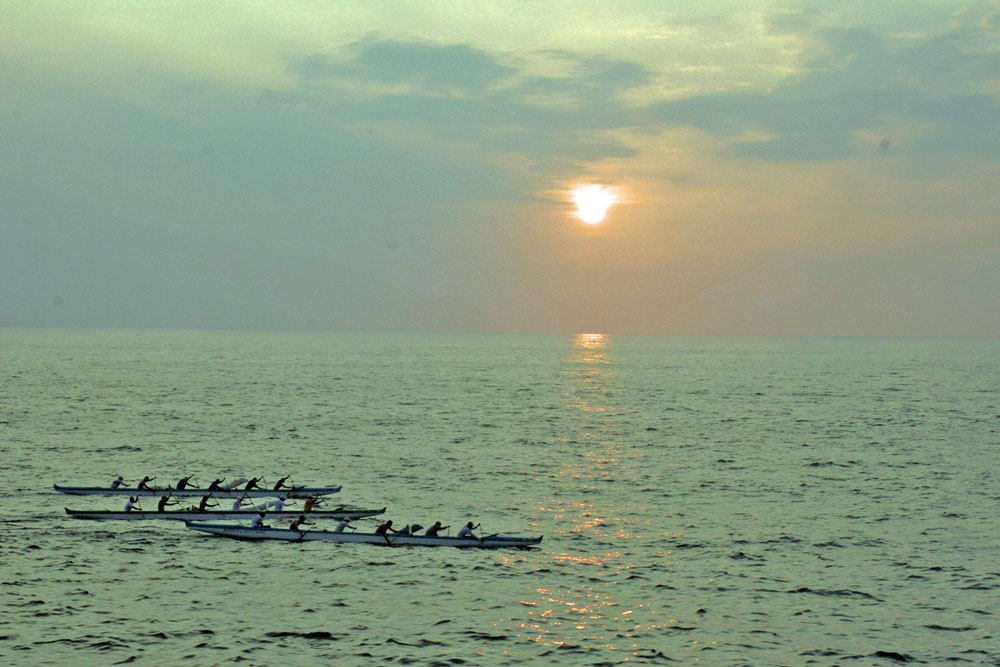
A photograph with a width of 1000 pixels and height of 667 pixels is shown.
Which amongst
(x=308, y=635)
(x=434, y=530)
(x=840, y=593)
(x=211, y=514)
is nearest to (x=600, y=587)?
(x=840, y=593)

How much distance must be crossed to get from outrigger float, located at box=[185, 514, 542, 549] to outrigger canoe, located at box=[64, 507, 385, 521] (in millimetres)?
1868

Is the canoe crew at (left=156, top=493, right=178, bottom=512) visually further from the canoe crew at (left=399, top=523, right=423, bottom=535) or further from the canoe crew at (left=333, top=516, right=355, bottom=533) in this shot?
the canoe crew at (left=399, top=523, right=423, bottom=535)

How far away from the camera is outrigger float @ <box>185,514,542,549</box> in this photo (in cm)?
3831

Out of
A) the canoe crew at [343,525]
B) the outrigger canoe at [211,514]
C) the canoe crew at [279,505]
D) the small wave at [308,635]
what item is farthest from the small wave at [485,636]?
the canoe crew at [279,505]

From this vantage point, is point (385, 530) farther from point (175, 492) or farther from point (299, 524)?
point (175, 492)

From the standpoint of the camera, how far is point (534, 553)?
37500 mm

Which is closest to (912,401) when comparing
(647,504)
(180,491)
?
(647,504)

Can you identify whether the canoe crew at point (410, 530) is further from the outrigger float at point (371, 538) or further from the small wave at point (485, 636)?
the small wave at point (485, 636)

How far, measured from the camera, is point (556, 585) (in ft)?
107

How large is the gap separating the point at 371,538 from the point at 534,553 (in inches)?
286

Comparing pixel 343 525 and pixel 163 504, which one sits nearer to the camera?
pixel 343 525

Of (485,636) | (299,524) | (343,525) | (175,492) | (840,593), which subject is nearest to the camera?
(485,636)

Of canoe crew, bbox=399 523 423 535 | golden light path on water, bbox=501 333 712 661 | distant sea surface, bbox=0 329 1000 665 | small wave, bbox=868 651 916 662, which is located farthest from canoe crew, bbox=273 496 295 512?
small wave, bbox=868 651 916 662

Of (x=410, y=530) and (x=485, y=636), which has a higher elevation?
(x=410, y=530)
